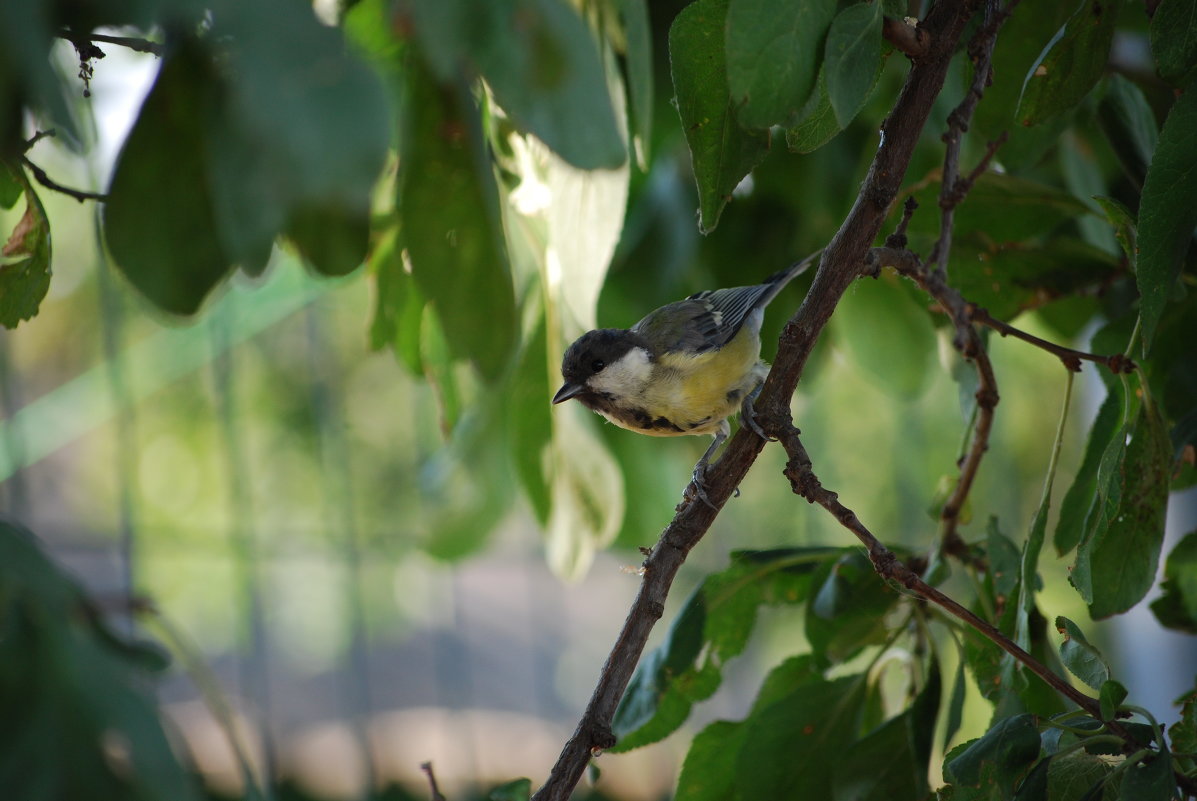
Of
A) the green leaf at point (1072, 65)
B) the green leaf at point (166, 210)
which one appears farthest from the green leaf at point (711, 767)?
the green leaf at point (166, 210)

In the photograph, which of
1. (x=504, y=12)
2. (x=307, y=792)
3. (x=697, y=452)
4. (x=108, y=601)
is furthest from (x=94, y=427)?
(x=504, y=12)

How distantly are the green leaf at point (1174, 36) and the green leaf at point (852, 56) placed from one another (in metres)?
0.32

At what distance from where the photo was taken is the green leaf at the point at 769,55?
2.34 feet

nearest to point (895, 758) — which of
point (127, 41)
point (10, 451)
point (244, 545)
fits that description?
point (127, 41)

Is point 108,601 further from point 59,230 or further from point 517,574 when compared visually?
point 517,574

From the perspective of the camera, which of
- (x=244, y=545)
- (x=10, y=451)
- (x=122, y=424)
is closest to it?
(x=10, y=451)

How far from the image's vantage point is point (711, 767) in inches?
46.4

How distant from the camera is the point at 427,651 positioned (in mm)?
3932

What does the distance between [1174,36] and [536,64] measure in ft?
2.43

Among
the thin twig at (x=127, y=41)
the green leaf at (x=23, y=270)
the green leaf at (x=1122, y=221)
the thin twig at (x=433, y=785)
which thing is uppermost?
the thin twig at (x=127, y=41)

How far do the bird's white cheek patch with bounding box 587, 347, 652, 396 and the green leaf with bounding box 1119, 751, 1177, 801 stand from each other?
107 cm

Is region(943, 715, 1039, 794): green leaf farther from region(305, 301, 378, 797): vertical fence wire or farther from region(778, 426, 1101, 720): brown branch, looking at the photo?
region(305, 301, 378, 797): vertical fence wire

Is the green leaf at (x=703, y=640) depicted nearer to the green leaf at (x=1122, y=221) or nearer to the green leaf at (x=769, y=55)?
the green leaf at (x=1122, y=221)

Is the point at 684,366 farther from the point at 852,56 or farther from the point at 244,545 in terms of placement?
the point at 244,545
